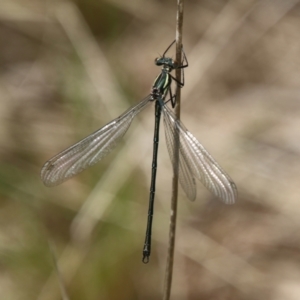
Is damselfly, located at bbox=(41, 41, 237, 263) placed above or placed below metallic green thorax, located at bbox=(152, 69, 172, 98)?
below

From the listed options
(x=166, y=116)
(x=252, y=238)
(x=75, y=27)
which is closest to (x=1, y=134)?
(x=75, y=27)

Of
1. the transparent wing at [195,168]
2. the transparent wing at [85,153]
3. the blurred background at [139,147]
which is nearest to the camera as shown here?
the transparent wing at [195,168]

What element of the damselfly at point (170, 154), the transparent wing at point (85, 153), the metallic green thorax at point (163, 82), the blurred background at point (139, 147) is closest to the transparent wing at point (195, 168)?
the damselfly at point (170, 154)

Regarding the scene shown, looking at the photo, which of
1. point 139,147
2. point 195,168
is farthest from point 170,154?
point 139,147

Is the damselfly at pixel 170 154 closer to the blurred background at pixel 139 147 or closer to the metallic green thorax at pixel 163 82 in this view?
the metallic green thorax at pixel 163 82

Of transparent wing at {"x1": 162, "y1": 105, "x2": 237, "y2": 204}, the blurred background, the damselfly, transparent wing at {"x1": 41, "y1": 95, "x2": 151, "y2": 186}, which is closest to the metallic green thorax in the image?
the damselfly

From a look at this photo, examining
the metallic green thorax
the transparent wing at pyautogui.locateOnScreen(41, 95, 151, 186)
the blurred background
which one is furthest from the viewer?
the blurred background

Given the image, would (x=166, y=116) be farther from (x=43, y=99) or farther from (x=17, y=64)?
(x=17, y=64)

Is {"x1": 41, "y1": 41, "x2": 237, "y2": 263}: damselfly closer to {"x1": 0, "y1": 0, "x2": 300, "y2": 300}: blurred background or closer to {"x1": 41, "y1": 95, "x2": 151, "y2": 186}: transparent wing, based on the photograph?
{"x1": 41, "y1": 95, "x2": 151, "y2": 186}: transparent wing
